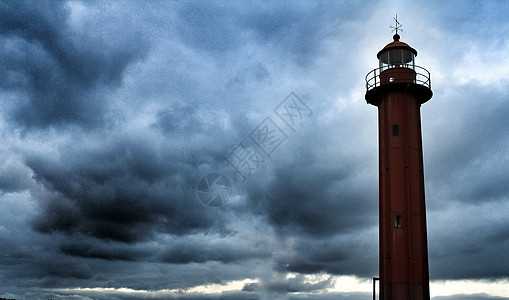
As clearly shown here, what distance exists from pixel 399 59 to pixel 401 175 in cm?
1192

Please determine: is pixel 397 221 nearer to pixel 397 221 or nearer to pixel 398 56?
pixel 397 221

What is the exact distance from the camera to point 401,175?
45.0 meters

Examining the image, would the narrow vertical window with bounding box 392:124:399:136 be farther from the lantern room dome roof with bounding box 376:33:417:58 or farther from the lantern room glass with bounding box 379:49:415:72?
the lantern room dome roof with bounding box 376:33:417:58

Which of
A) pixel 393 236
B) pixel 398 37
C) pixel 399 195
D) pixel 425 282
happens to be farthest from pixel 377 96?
pixel 425 282

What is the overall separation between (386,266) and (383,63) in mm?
19608

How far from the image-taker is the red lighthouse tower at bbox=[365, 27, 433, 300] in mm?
42906

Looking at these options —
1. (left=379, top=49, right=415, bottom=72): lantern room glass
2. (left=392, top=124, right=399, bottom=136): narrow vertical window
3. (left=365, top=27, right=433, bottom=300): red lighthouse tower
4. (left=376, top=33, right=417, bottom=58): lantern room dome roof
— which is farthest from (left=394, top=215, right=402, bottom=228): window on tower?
(left=376, top=33, right=417, bottom=58): lantern room dome roof

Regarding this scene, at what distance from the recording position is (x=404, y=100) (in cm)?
4694

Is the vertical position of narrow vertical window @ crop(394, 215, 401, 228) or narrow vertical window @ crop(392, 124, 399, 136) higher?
narrow vertical window @ crop(392, 124, 399, 136)

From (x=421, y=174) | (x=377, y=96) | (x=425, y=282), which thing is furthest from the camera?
Answer: (x=377, y=96)

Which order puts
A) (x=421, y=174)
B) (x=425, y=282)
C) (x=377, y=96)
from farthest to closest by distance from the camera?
(x=377, y=96) < (x=421, y=174) < (x=425, y=282)

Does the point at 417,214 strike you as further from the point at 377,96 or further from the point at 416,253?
the point at 377,96

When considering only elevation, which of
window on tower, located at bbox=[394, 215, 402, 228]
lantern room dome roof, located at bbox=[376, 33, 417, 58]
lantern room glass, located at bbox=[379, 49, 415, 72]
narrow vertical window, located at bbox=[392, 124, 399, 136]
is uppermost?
lantern room dome roof, located at bbox=[376, 33, 417, 58]

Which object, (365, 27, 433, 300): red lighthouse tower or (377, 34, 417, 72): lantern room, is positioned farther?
(377, 34, 417, 72): lantern room
